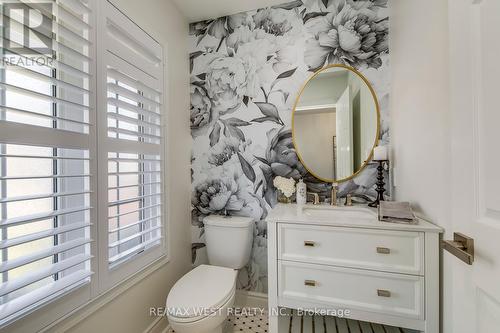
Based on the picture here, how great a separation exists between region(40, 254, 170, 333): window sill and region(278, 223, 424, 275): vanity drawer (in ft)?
2.97

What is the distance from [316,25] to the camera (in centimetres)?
175

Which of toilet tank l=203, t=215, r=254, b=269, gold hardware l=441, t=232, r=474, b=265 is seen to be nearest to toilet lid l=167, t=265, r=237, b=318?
toilet tank l=203, t=215, r=254, b=269

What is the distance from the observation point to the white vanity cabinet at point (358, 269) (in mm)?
1109

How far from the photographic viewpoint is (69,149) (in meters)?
1.03

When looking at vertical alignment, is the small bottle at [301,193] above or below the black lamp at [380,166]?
below

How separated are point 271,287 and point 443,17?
168 centimetres

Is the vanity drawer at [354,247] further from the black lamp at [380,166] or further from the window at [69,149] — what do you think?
the window at [69,149]

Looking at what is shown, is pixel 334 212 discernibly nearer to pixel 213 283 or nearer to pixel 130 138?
pixel 213 283

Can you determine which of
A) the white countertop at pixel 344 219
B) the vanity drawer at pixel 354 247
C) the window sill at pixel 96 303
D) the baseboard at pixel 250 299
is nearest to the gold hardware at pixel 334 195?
the white countertop at pixel 344 219

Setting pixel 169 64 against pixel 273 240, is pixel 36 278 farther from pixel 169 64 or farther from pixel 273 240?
pixel 169 64

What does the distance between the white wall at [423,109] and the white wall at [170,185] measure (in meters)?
1.68

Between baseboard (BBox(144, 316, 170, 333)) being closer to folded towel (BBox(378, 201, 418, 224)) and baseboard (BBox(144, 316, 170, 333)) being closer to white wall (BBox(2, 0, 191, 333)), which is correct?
white wall (BBox(2, 0, 191, 333))

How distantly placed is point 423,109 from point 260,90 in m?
1.16

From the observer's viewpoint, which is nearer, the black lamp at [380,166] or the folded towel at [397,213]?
the folded towel at [397,213]
